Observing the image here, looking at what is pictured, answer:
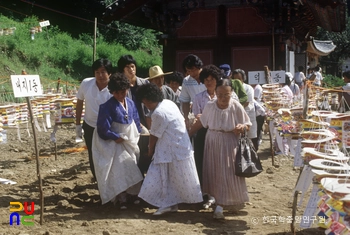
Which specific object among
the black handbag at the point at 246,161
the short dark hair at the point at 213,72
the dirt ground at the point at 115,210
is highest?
the short dark hair at the point at 213,72

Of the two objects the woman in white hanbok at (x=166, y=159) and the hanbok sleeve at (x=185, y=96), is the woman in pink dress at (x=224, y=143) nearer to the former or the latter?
the woman in white hanbok at (x=166, y=159)

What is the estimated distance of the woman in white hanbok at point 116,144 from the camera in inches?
208

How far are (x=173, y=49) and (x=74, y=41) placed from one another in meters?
14.2

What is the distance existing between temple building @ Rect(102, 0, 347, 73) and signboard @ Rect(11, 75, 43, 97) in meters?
7.99

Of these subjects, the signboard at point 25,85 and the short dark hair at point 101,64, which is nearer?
the signboard at point 25,85

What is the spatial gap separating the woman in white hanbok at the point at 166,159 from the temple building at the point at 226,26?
7442 mm

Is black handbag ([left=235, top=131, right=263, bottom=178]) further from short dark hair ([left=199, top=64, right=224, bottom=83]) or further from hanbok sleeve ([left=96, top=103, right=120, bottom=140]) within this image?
hanbok sleeve ([left=96, top=103, right=120, bottom=140])

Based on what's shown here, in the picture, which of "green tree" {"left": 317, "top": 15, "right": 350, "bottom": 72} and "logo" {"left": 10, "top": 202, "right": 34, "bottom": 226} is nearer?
"logo" {"left": 10, "top": 202, "right": 34, "bottom": 226}

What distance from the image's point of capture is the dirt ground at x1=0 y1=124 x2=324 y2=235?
4.84 m

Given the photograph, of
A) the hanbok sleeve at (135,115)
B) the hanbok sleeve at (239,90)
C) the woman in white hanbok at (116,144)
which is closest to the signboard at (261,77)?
the hanbok sleeve at (239,90)

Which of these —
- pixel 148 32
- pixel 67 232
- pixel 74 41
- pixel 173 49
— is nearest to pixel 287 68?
pixel 173 49

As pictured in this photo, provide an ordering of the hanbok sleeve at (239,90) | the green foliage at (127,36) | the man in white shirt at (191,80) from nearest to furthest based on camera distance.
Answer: the man in white shirt at (191,80), the hanbok sleeve at (239,90), the green foliage at (127,36)

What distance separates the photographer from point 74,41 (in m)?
26.2

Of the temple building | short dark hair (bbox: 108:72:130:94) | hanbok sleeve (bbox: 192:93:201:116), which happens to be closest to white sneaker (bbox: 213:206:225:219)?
hanbok sleeve (bbox: 192:93:201:116)
